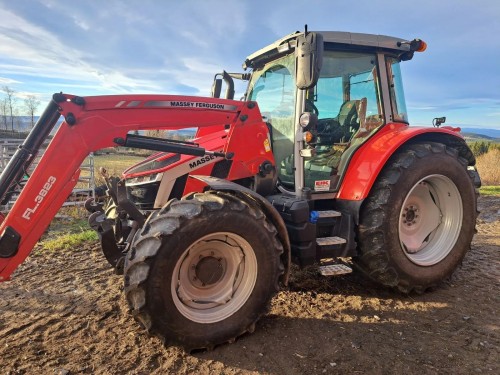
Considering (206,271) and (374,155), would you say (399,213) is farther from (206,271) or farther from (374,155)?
(206,271)

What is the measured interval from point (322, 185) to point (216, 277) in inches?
60.3

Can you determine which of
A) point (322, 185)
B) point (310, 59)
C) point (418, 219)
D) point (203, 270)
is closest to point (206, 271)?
point (203, 270)

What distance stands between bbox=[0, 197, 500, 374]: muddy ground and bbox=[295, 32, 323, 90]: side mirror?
211 centimetres

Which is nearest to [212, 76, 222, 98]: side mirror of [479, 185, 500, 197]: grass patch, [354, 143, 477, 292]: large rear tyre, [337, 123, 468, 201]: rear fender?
[337, 123, 468, 201]: rear fender

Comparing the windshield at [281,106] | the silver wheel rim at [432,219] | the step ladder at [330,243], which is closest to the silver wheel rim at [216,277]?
the step ladder at [330,243]

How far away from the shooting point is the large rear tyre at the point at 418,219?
3.65 metres

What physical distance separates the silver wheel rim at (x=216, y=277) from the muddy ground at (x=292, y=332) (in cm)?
30

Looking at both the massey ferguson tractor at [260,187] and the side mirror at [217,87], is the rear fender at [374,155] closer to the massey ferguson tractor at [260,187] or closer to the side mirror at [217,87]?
the massey ferguson tractor at [260,187]

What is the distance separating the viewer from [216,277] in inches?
121

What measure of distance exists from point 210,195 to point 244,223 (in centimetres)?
35

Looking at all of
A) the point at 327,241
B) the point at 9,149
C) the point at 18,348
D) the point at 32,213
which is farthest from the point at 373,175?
the point at 9,149

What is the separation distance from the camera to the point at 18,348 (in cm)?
285

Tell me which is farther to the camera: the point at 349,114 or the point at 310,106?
the point at 349,114

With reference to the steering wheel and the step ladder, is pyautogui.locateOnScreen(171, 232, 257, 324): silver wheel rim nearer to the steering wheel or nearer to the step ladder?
the step ladder
